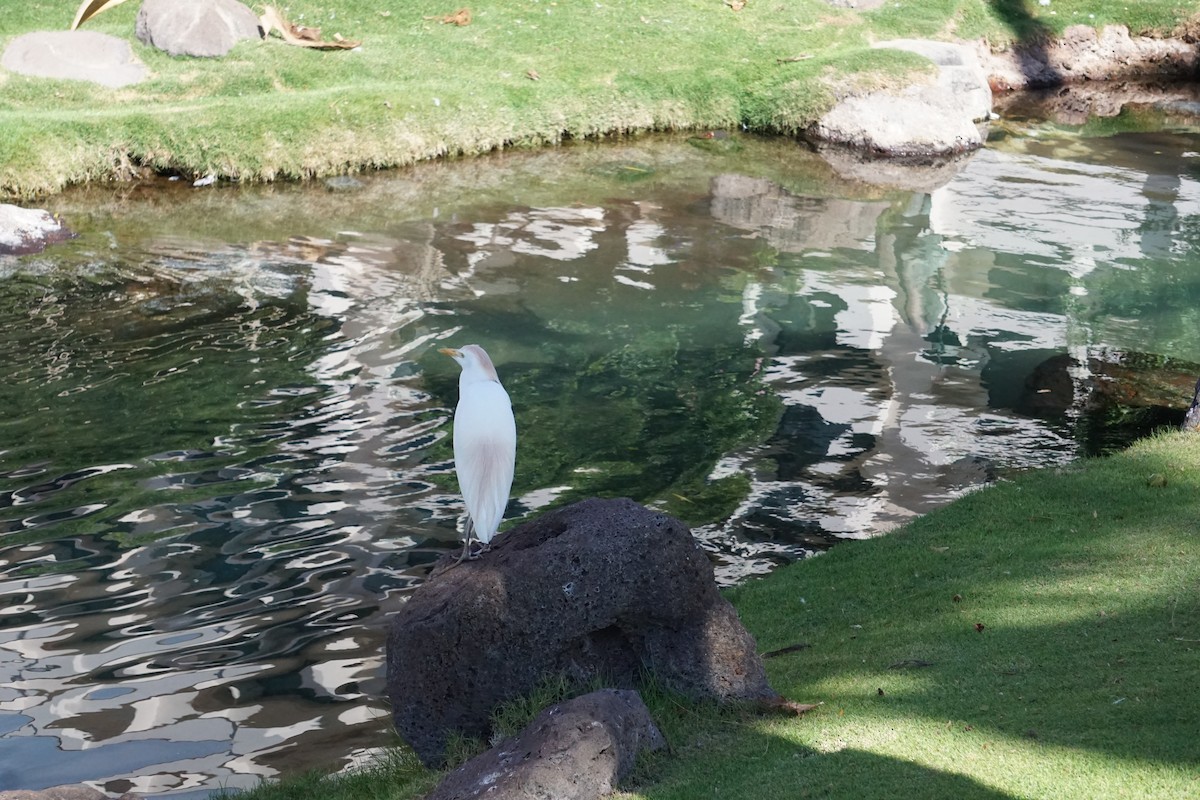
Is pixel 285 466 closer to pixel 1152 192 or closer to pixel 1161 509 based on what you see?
pixel 1161 509

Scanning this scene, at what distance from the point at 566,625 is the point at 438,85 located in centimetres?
1898

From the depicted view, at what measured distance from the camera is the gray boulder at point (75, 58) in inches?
895

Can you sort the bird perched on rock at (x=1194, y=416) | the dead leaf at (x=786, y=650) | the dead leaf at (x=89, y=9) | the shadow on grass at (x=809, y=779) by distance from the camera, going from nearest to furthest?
the shadow on grass at (x=809, y=779), the dead leaf at (x=786, y=650), the bird perched on rock at (x=1194, y=416), the dead leaf at (x=89, y=9)

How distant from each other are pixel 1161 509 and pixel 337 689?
6125mm

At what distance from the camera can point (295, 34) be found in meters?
25.5

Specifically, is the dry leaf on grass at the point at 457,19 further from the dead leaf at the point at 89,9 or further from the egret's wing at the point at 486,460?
the egret's wing at the point at 486,460

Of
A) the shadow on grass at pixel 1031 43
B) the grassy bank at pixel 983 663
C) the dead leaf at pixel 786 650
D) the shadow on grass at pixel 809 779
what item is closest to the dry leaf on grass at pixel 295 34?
the shadow on grass at pixel 1031 43

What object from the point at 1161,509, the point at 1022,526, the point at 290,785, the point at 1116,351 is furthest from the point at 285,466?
the point at 1116,351

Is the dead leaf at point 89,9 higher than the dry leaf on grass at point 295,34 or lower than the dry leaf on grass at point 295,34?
higher

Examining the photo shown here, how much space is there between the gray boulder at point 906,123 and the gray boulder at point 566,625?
1949 cm

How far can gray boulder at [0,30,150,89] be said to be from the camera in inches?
895

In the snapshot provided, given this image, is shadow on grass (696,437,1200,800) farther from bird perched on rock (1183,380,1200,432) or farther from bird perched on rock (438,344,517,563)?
bird perched on rock (438,344,517,563)

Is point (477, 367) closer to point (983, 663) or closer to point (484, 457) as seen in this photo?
point (484, 457)

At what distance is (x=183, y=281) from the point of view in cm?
1623
